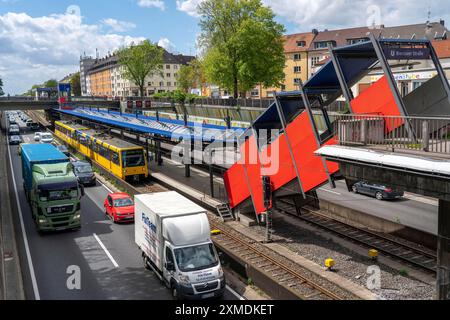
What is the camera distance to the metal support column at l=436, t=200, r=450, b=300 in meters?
12.5

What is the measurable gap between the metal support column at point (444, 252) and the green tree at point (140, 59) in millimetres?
98634

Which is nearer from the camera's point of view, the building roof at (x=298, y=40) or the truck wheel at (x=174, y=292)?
the truck wheel at (x=174, y=292)

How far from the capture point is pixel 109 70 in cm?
16475

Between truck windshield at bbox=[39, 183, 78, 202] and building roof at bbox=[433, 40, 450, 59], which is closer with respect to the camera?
truck windshield at bbox=[39, 183, 78, 202]

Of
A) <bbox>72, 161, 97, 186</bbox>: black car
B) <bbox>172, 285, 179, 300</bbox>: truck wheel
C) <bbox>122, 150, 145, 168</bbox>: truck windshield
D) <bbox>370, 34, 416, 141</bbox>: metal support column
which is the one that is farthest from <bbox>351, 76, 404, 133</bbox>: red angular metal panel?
<bbox>72, 161, 97, 186</bbox>: black car

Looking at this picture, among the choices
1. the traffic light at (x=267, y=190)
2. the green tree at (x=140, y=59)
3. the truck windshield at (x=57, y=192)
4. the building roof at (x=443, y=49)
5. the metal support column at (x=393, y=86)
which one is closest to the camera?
the metal support column at (x=393, y=86)

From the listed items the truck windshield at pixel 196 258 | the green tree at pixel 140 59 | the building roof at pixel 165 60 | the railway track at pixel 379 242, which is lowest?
the railway track at pixel 379 242

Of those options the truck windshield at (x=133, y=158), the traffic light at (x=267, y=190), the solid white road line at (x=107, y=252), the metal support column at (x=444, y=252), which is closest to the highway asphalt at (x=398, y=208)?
the traffic light at (x=267, y=190)

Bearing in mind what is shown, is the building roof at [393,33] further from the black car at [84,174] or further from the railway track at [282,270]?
the railway track at [282,270]

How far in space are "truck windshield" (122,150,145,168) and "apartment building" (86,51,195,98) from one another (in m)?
96.9

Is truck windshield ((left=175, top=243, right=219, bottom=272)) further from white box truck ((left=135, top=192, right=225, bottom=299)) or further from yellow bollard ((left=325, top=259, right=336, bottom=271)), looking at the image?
yellow bollard ((left=325, top=259, right=336, bottom=271))

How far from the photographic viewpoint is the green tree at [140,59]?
349 ft
